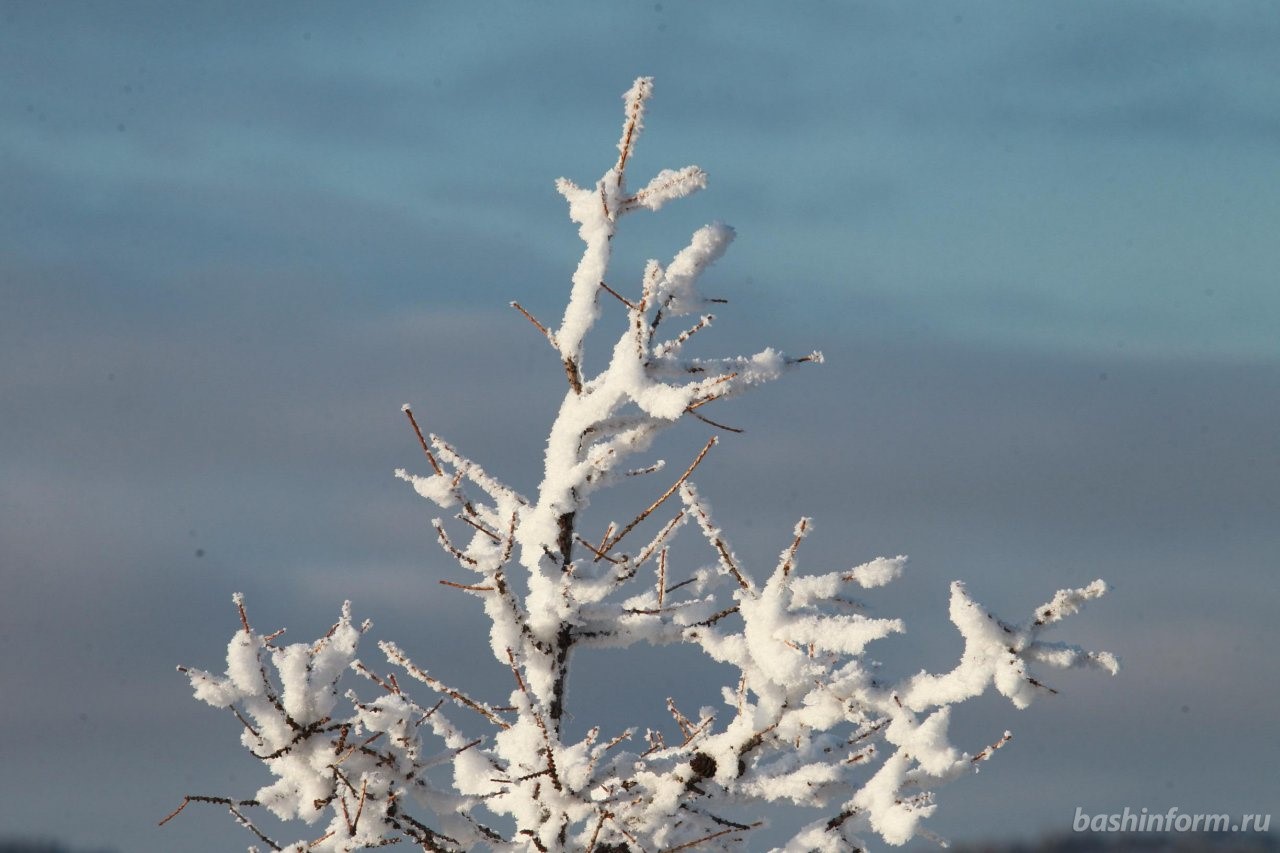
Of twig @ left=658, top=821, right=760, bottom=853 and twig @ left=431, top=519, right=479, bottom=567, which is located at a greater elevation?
twig @ left=431, top=519, right=479, bottom=567

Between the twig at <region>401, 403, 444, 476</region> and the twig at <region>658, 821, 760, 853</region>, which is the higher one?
the twig at <region>401, 403, 444, 476</region>

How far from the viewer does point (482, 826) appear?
7141 mm

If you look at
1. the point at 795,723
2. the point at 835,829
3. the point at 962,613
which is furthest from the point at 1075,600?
the point at 835,829

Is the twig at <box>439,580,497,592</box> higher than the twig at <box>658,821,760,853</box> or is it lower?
higher

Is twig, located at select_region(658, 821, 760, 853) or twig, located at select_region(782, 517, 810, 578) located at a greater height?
twig, located at select_region(782, 517, 810, 578)

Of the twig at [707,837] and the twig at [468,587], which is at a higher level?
the twig at [468,587]

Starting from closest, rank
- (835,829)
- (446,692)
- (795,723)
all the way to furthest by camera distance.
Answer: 1. (795,723)
2. (835,829)
3. (446,692)

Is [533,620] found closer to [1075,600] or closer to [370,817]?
[370,817]

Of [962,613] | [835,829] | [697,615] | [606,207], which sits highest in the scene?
[606,207]

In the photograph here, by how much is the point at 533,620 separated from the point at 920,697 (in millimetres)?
2338

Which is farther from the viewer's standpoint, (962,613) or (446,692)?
(446,692)

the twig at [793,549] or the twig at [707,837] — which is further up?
the twig at [793,549]

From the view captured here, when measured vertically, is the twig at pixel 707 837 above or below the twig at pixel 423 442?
below

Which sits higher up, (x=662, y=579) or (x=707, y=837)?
(x=662, y=579)
